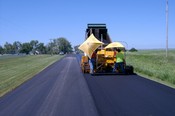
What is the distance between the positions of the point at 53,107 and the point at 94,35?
60.1 ft

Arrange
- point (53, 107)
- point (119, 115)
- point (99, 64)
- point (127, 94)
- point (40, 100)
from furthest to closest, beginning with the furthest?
point (99, 64) → point (127, 94) → point (40, 100) → point (53, 107) → point (119, 115)

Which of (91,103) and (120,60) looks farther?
(120,60)

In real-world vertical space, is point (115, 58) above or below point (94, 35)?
below

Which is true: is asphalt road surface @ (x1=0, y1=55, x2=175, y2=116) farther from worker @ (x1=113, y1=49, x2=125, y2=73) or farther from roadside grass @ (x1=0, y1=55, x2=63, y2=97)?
worker @ (x1=113, y1=49, x2=125, y2=73)

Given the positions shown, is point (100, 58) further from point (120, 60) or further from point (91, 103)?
point (91, 103)

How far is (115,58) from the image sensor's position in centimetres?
2439

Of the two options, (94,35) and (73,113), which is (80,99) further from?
(94,35)

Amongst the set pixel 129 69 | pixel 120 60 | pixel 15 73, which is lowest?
pixel 15 73

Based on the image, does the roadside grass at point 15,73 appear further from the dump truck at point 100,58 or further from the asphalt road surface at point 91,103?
the dump truck at point 100,58

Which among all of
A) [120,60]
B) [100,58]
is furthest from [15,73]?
[120,60]

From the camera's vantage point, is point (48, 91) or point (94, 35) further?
point (94, 35)

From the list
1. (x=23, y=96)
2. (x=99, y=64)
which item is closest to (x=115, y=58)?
(x=99, y=64)

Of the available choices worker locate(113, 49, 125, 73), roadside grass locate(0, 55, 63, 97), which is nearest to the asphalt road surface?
roadside grass locate(0, 55, 63, 97)

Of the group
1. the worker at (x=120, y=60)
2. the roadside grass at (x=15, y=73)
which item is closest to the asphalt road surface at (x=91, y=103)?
the roadside grass at (x=15, y=73)
